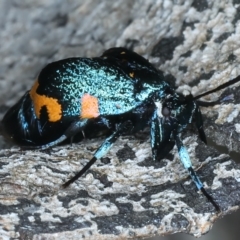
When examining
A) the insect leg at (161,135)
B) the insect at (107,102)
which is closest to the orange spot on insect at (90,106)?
the insect at (107,102)

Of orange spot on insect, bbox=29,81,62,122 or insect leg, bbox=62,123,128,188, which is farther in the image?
orange spot on insect, bbox=29,81,62,122

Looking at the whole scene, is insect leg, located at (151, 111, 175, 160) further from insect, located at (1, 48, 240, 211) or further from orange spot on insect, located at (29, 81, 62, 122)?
orange spot on insect, located at (29, 81, 62, 122)

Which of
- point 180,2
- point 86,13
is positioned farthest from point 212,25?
point 86,13

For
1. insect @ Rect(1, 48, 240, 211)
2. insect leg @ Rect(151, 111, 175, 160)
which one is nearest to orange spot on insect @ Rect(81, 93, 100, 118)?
insect @ Rect(1, 48, 240, 211)

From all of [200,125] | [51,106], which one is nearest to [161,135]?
[200,125]

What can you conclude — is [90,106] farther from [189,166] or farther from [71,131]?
[189,166]

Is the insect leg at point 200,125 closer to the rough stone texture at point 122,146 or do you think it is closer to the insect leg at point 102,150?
the rough stone texture at point 122,146

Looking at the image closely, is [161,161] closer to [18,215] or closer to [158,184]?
[158,184]
